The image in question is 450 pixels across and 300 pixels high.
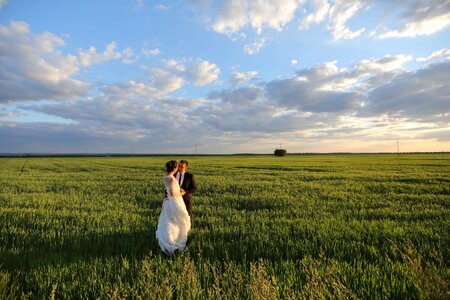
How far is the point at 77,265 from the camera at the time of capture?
18.2 feet

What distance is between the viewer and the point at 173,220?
22.7 feet

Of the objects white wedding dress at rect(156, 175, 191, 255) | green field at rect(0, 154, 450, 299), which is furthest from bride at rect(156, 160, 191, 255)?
green field at rect(0, 154, 450, 299)

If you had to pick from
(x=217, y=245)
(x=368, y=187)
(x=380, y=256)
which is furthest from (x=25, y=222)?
(x=368, y=187)

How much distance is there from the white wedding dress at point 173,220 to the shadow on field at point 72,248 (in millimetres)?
482

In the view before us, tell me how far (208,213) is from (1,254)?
6130mm

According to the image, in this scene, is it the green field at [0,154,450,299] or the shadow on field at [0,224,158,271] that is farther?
the shadow on field at [0,224,158,271]

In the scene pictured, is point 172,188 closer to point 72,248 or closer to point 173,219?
point 173,219

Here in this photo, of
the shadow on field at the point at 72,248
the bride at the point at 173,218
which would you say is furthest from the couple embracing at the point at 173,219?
the shadow on field at the point at 72,248

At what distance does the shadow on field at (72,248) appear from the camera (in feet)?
19.4

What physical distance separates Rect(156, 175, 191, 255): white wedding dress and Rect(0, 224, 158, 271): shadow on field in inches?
19.0

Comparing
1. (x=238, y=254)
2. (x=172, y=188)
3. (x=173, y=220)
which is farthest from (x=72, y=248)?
(x=238, y=254)

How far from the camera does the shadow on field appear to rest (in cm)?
591

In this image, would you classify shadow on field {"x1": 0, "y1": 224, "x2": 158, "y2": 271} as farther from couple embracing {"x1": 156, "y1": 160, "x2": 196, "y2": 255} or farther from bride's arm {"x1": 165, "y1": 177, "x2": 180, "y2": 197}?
bride's arm {"x1": 165, "y1": 177, "x2": 180, "y2": 197}

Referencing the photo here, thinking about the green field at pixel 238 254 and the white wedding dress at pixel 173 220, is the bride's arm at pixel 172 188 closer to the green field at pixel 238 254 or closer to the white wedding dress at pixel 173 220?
the white wedding dress at pixel 173 220
